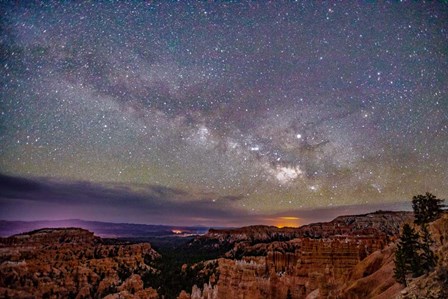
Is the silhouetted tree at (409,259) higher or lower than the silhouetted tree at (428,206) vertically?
lower

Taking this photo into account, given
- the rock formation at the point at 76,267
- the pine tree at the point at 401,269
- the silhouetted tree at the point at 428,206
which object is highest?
the silhouetted tree at the point at 428,206

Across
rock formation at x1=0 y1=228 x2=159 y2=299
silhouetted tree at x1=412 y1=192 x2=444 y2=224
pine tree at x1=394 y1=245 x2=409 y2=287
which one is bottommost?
rock formation at x1=0 y1=228 x2=159 y2=299

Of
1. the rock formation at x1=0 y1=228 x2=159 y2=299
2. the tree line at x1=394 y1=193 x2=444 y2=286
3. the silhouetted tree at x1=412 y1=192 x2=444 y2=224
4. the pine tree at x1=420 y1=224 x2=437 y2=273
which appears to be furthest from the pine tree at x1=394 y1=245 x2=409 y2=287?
the rock formation at x1=0 y1=228 x2=159 y2=299

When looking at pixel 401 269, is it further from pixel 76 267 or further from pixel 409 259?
pixel 76 267

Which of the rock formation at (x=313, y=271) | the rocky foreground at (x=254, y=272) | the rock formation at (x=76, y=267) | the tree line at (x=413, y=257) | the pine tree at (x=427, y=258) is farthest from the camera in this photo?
the rock formation at (x=76, y=267)

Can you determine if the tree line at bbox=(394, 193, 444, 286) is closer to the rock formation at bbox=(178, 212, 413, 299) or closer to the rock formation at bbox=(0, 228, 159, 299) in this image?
the rock formation at bbox=(178, 212, 413, 299)

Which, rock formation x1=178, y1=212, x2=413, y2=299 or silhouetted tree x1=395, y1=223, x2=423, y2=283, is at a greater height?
silhouetted tree x1=395, y1=223, x2=423, y2=283

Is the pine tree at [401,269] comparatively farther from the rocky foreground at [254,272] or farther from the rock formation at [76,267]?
the rock formation at [76,267]

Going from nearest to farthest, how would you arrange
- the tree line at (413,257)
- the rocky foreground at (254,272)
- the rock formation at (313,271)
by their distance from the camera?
1. the rocky foreground at (254,272)
2. the tree line at (413,257)
3. the rock formation at (313,271)

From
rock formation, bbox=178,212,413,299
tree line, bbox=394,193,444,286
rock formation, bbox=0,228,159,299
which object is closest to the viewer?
tree line, bbox=394,193,444,286

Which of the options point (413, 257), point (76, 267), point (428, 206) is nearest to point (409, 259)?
point (413, 257)

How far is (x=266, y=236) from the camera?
155 metres

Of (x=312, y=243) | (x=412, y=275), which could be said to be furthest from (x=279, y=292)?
(x=412, y=275)

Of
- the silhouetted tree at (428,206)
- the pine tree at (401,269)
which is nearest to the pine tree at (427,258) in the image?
the pine tree at (401,269)
